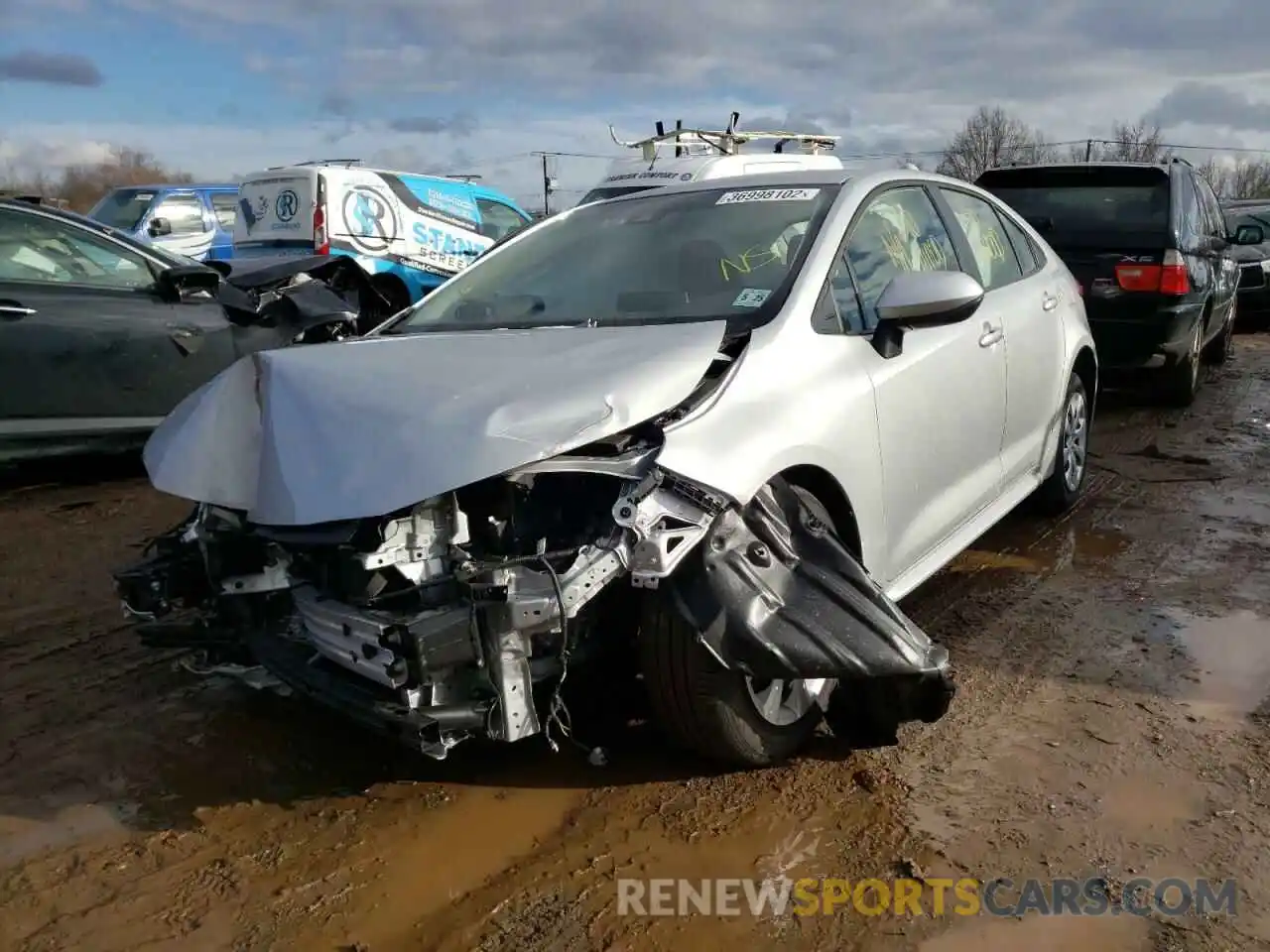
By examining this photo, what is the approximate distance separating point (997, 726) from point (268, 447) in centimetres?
231

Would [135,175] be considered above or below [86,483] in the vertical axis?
above

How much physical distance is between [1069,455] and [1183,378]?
3546 millimetres

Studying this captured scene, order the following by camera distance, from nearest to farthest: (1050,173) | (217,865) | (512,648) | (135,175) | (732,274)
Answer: (512,648) < (217,865) < (732,274) < (1050,173) < (135,175)

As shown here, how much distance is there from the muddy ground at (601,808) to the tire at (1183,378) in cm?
450

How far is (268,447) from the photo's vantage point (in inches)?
114

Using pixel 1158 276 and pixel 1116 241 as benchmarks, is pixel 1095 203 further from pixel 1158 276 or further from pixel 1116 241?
pixel 1158 276

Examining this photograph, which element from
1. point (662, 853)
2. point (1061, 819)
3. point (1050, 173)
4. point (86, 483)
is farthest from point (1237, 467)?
point (86, 483)

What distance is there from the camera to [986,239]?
15.6ft

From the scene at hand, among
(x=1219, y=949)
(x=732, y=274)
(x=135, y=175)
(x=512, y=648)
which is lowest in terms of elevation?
(x=1219, y=949)

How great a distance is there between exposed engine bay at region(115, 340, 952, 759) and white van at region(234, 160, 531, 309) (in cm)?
804

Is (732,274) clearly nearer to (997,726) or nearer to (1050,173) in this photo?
(997,726)

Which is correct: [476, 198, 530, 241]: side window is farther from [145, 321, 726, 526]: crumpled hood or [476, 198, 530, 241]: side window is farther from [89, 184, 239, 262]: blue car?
[145, 321, 726, 526]: crumpled hood

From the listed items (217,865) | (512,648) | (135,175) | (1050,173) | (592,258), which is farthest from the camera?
(135,175)

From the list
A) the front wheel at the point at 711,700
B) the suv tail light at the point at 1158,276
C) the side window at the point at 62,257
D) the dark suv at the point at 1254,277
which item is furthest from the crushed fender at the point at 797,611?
the dark suv at the point at 1254,277
